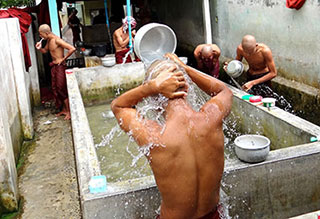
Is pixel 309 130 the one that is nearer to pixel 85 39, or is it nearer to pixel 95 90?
pixel 95 90

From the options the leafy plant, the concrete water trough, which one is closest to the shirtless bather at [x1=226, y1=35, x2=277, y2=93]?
the concrete water trough

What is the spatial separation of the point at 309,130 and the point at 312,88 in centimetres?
285

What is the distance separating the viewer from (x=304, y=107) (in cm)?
620

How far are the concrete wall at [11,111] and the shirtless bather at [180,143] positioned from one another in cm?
246

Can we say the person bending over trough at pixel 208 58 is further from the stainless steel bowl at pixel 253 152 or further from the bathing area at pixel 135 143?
the stainless steel bowl at pixel 253 152

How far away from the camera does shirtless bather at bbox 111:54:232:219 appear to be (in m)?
2.04

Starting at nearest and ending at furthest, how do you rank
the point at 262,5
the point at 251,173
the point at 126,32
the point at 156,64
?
the point at 156,64 < the point at 251,173 < the point at 262,5 < the point at 126,32

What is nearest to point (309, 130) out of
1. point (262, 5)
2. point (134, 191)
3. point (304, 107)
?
point (134, 191)

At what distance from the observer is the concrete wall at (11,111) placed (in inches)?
160

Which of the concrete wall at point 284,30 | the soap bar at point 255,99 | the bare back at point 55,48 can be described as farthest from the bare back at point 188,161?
the bare back at point 55,48

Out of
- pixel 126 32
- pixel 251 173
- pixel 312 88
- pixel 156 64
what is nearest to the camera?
pixel 156 64

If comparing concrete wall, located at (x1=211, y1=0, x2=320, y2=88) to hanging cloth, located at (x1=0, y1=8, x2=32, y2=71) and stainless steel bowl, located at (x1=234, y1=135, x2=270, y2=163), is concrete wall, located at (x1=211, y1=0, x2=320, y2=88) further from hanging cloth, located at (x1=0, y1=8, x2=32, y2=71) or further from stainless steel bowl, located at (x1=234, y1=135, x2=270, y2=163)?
hanging cloth, located at (x1=0, y1=8, x2=32, y2=71)

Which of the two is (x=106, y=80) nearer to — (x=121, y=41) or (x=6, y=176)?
(x=121, y=41)

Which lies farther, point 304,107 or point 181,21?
point 181,21
